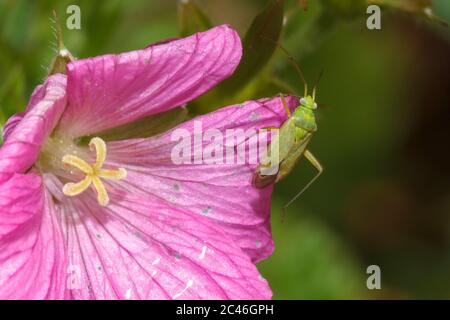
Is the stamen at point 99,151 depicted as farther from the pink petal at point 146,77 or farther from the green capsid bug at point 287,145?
the green capsid bug at point 287,145

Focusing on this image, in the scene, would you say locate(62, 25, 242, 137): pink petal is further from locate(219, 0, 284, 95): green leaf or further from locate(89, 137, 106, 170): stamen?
locate(219, 0, 284, 95): green leaf

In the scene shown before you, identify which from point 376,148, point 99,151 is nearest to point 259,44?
point 99,151

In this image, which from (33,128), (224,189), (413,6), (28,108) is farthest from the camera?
(413,6)

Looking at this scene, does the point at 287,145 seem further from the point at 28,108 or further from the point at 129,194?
the point at 28,108

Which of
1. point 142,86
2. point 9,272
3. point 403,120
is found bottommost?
point 9,272

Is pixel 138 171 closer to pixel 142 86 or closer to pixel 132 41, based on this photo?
pixel 142 86

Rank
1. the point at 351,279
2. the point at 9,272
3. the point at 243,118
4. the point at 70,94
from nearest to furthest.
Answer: the point at 9,272 < the point at 70,94 < the point at 243,118 < the point at 351,279

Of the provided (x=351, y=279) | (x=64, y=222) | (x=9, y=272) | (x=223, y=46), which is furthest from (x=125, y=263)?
(x=351, y=279)

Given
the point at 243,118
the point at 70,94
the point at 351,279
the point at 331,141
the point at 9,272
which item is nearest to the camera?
the point at 9,272
